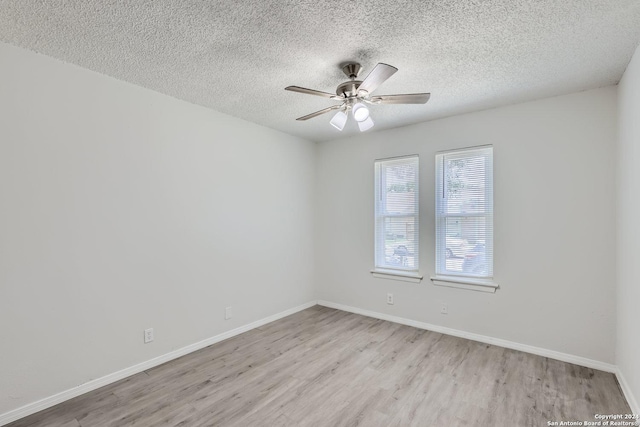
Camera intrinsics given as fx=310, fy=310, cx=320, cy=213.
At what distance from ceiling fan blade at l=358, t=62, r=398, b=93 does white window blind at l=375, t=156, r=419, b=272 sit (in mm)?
1975

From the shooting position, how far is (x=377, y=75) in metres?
1.99

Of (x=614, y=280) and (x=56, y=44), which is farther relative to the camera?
(x=614, y=280)

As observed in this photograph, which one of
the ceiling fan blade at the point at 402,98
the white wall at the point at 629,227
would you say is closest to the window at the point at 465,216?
the white wall at the point at 629,227

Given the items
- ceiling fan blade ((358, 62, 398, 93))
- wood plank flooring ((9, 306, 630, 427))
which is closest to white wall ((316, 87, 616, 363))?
wood plank flooring ((9, 306, 630, 427))

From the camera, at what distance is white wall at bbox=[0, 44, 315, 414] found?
2.17 metres

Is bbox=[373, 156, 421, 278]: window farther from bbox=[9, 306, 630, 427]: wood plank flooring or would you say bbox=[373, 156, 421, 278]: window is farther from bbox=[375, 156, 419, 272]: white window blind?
bbox=[9, 306, 630, 427]: wood plank flooring

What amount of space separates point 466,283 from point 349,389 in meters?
1.85

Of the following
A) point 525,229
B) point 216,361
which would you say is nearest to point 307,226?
point 216,361

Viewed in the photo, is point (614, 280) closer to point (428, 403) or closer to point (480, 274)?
point (480, 274)

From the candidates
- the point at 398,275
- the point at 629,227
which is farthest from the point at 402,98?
the point at 398,275

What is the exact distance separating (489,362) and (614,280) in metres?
1.30

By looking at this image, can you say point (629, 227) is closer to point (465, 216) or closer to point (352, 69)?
point (465, 216)

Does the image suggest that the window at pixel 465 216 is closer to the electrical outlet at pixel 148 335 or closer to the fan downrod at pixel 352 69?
the fan downrod at pixel 352 69

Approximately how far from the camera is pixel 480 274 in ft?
11.3
